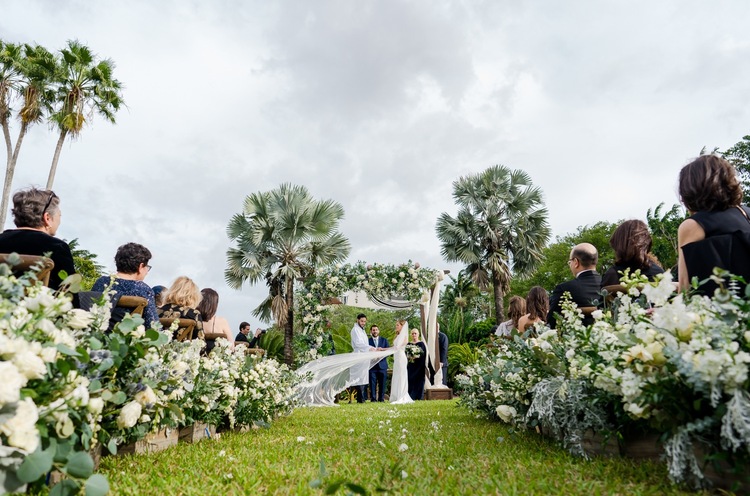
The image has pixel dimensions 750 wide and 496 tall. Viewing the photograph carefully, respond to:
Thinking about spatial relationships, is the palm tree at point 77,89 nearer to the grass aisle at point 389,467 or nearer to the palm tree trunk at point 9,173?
the palm tree trunk at point 9,173

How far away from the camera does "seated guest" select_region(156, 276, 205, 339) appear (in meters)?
5.25

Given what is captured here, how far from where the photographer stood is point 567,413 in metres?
3.33

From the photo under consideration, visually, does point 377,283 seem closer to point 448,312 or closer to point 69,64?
point 69,64

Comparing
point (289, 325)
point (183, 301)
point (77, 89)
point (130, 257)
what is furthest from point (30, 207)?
point (77, 89)

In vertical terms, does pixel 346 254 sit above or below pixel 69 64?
below

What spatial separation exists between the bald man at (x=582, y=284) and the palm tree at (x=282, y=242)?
11.6 metres

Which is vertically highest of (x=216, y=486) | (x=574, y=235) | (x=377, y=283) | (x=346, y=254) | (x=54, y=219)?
(x=574, y=235)

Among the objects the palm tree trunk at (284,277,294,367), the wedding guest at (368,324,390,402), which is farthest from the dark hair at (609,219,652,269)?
the palm tree trunk at (284,277,294,367)

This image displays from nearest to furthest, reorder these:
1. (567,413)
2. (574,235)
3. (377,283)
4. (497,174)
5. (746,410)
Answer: (746,410) → (567,413) → (377,283) → (497,174) → (574,235)

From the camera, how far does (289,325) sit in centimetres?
1559

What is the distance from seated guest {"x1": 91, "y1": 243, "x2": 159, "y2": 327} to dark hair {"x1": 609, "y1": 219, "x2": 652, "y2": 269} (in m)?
3.60

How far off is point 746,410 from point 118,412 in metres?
2.67

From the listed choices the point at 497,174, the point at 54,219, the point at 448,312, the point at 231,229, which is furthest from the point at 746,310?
the point at 448,312

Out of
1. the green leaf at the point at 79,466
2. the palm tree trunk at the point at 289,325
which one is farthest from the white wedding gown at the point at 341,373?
the green leaf at the point at 79,466
